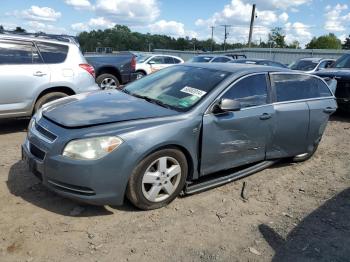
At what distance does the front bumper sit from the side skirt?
98cm

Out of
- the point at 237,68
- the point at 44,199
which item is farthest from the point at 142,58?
the point at 44,199

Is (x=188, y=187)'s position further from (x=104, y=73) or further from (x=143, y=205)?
(x=104, y=73)

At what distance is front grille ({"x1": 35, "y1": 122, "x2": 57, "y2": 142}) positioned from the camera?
392 cm

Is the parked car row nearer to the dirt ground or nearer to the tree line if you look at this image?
the dirt ground

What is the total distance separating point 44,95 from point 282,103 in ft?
13.6

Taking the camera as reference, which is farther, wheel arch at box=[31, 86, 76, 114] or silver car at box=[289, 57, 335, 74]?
silver car at box=[289, 57, 335, 74]

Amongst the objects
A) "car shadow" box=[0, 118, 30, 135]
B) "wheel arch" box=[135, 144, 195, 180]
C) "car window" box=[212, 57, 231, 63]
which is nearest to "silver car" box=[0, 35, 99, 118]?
"car shadow" box=[0, 118, 30, 135]

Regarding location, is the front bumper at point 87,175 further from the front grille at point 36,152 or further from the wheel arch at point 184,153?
the wheel arch at point 184,153

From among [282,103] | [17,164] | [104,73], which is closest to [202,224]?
[282,103]

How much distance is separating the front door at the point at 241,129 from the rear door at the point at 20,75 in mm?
3711

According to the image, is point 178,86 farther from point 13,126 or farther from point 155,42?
point 155,42

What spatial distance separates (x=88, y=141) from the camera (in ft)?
Answer: 12.4

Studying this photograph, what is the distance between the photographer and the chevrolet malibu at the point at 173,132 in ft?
12.5

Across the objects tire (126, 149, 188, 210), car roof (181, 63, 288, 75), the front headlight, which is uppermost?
car roof (181, 63, 288, 75)
